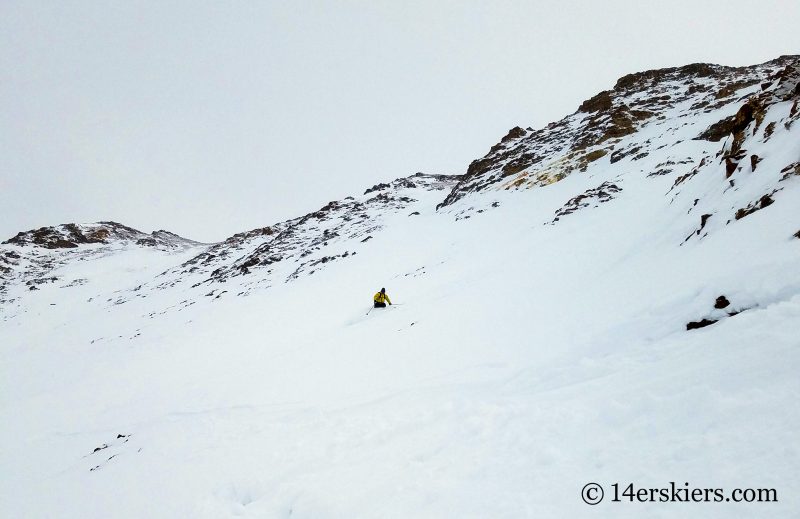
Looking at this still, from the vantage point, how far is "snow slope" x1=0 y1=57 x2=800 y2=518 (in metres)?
4.26

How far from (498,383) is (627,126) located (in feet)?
143

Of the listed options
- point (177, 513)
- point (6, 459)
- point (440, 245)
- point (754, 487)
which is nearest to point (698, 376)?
point (754, 487)

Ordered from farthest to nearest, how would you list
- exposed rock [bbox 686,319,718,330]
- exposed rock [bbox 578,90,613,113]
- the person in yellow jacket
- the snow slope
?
exposed rock [bbox 578,90,613,113], the person in yellow jacket, exposed rock [bbox 686,319,718,330], the snow slope

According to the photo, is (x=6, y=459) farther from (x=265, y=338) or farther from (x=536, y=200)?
(x=536, y=200)

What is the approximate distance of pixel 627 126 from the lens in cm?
4122

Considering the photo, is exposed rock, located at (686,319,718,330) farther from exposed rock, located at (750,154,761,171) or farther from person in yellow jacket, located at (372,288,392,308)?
person in yellow jacket, located at (372,288,392,308)

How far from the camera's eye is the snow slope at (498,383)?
14.0 ft

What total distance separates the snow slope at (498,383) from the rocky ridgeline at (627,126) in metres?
6.58

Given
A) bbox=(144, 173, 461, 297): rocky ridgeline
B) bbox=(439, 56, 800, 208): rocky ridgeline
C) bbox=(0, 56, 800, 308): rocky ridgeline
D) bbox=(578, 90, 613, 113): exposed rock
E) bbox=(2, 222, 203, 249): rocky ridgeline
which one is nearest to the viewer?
bbox=(0, 56, 800, 308): rocky ridgeline

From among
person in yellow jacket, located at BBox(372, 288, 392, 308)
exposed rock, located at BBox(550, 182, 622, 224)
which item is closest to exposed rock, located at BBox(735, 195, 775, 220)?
person in yellow jacket, located at BBox(372, 288, 392, 308)

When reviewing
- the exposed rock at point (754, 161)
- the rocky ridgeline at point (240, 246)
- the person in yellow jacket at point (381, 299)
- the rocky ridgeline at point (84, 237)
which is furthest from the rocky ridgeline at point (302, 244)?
the rocky ridgeline at point (84, 237)

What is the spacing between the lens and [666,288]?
7.80m

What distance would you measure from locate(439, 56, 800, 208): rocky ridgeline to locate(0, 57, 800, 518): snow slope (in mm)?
6576

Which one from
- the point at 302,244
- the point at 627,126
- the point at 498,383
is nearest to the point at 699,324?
the point at 498,383
